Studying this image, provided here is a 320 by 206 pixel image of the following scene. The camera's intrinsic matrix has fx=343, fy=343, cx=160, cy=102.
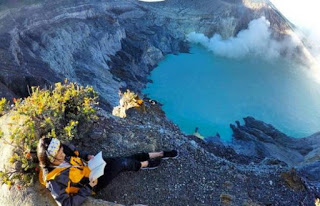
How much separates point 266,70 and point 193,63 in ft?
41.7

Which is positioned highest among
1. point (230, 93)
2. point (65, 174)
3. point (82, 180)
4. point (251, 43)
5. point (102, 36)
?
point (251, 43)

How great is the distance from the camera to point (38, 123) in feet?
25.1

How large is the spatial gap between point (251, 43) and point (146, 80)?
31113 millimetres

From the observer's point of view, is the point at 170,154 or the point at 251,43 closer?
the point at 170,154

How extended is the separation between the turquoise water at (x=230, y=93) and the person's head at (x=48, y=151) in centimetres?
2812

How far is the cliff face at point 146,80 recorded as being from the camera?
9562mm

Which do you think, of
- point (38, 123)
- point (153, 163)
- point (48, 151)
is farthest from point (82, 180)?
point (153, 163)

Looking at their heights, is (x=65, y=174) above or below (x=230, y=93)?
above

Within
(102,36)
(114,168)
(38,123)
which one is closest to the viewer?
(38,123)

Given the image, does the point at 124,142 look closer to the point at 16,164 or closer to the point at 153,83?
the point at 16,164

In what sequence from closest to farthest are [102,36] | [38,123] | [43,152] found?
1. [43,152]
2. [38,123]
3. [102,36]

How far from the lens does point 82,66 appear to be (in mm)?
39406

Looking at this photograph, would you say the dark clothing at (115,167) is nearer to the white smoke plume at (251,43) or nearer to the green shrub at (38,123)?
the green shrub at (38,123)

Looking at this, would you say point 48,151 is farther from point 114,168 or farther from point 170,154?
point 170,154
